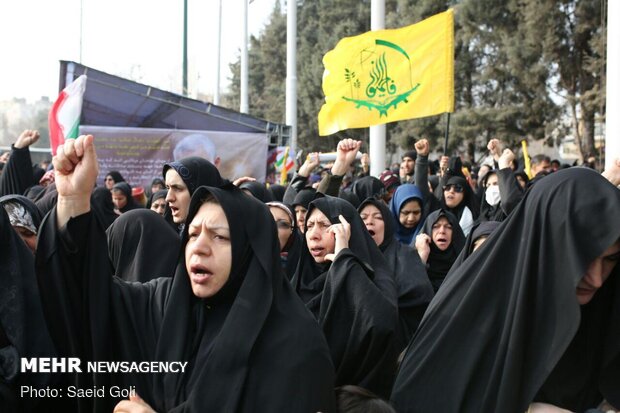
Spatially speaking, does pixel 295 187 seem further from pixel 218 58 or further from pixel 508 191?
pixel 218 58

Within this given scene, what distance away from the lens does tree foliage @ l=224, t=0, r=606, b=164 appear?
2084cm

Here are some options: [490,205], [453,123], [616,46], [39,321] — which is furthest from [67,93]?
[453,123]

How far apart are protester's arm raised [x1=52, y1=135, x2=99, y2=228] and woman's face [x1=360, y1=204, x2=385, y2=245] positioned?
2.39 m

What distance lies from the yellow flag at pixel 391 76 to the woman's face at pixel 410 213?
8.83 ft

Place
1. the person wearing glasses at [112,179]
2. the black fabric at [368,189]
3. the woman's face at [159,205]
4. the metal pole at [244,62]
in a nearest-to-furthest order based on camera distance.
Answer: the woman's face at [159,205]
the black fabric at [368,189]
the person wearing glasses at [112,179]
the metal pole at [244,62]

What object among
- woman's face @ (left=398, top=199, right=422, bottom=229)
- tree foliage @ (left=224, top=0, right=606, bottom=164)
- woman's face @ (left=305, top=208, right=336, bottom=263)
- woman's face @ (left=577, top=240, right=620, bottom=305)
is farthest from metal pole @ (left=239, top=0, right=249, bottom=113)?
woman's face @ (left=577, top=240, right=620, bottom=305)

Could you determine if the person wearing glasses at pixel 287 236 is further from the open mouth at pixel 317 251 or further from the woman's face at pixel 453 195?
the woman's face at pixel 453 195

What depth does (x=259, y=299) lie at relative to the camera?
6.93 ft

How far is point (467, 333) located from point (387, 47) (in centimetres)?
682

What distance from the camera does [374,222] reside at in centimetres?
432

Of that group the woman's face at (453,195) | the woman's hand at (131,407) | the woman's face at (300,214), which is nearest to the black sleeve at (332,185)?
the woman's face at (300,214)

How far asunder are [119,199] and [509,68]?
18.4 meters

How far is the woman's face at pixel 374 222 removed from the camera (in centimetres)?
428

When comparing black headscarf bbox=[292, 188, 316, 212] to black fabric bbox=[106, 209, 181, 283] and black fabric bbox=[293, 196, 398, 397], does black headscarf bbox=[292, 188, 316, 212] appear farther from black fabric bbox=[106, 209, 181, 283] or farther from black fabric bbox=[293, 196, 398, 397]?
black fabric bbox=[293, 196, 398, 397]
